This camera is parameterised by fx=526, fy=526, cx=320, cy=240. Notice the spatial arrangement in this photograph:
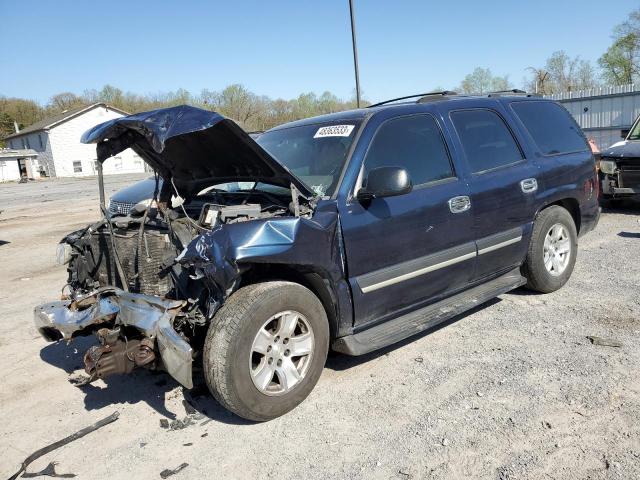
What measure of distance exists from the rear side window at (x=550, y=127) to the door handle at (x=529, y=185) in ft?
1.44

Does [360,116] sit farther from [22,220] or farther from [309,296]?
[22,220]

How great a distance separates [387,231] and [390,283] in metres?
0.37

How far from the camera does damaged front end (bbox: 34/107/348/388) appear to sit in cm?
308

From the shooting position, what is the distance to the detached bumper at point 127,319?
2.95m

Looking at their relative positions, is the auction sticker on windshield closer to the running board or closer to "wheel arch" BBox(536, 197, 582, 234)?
the running board

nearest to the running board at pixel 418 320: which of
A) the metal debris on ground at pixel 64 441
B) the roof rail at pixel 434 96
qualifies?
the metal debris on ground at pixel 64 441

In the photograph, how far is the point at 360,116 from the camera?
13.2 ft

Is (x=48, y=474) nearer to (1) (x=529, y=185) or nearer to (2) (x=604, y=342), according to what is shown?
(2) (x=604, y=342)

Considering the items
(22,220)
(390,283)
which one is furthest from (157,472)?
(22,220)

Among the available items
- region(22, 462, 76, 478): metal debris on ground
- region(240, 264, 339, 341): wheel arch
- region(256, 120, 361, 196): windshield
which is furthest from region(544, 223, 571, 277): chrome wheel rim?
region(22, 462, 76, 478): metal debris on ground

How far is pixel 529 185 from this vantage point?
15.7ft

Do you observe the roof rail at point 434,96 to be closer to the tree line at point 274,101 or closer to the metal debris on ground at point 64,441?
the metal debris on ground at point 64,441

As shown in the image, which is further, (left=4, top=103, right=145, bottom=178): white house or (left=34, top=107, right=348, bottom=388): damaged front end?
(left=4, top=103, right=145, bottom=178): white house

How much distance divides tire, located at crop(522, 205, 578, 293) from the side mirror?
2.08 m
